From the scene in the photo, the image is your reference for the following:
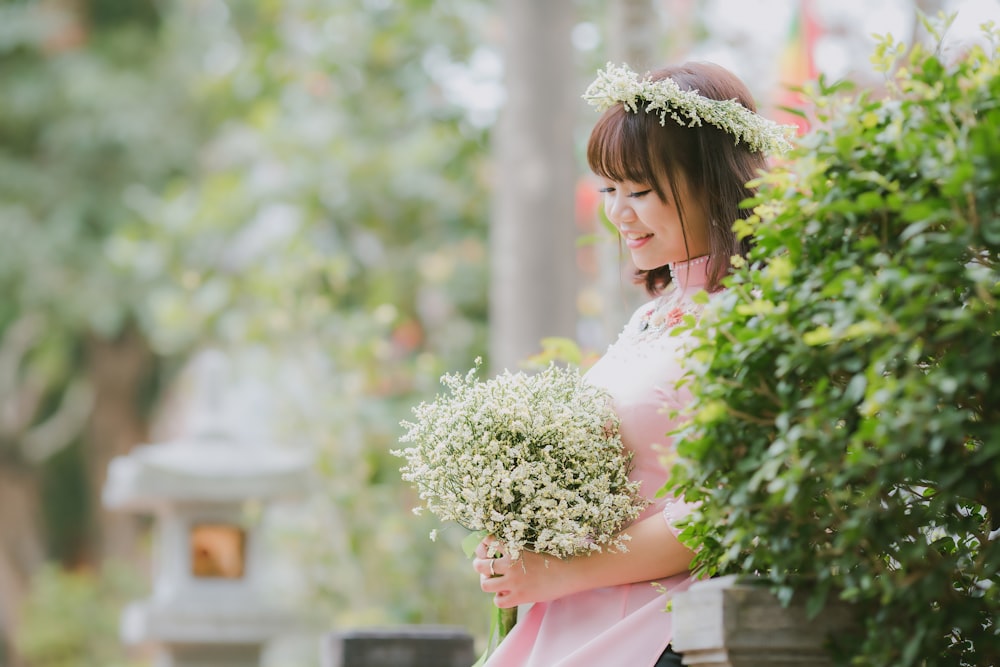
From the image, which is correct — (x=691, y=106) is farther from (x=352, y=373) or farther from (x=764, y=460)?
(x=352, y=373)

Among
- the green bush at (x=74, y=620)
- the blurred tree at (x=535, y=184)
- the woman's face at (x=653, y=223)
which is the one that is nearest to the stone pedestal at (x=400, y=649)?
the blurred tree at (x=535, y=184)

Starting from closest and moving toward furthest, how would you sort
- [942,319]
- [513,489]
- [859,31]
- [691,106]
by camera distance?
1. [942,319]
2. [513,489]
3. [691,106]
4. [859,31]

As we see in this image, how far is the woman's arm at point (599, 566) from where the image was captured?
2141 millimetres

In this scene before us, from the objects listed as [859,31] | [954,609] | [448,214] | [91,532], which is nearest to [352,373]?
[448,214]

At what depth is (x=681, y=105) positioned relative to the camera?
2299 mm

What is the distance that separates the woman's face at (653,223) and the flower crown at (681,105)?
0.44 feet

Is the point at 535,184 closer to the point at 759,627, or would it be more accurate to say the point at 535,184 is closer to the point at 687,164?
the point at 687,164

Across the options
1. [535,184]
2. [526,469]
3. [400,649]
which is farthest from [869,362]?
[535,184]

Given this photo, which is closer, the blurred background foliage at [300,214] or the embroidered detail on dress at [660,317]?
the embroidered detail on dress at [660,317]

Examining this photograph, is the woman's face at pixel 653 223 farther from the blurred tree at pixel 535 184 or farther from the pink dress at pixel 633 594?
the blurred tree at pixel 535 184

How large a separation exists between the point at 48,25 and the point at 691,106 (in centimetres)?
1262

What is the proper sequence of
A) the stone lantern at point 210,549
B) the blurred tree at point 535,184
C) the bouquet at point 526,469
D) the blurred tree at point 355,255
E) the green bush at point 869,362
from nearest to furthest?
the green bush at point 869,362 → the bouquet at point 526,469 → the blurred tree at point 535,184 → the stone lantern at point 210,549 → the blurred tree at point 355,255

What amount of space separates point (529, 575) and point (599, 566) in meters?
0.12

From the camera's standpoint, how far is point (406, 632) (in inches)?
173
